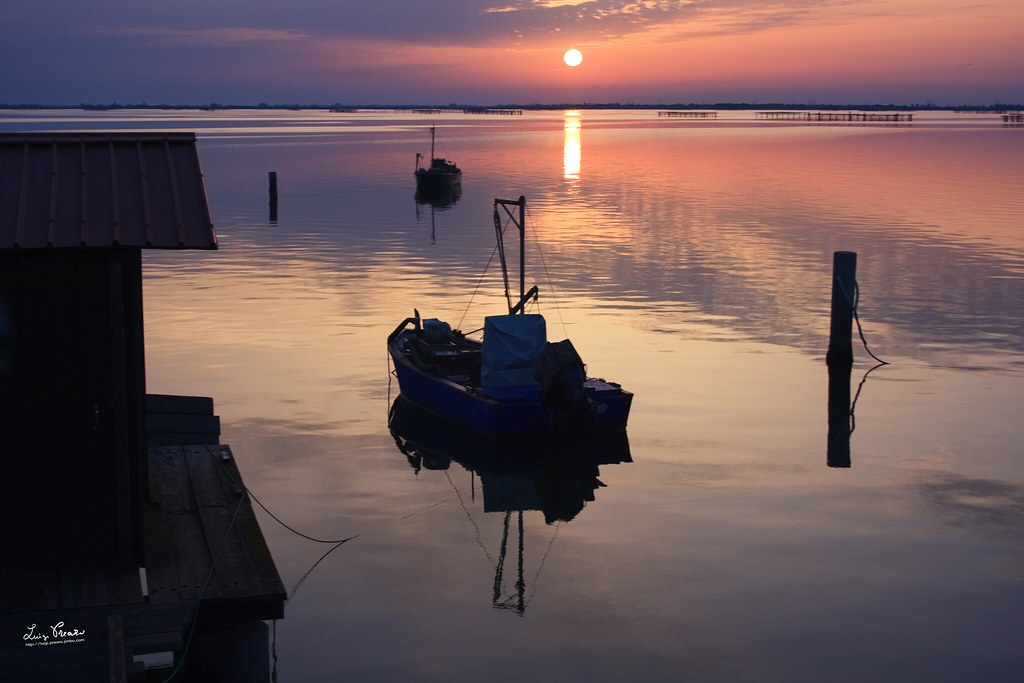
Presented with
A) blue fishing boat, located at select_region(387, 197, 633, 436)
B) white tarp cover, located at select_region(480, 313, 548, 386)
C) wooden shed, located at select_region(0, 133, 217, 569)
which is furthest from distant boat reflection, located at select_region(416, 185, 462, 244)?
wooden shed, located at select_region(0, 133, 217, 569)

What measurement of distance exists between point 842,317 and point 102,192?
1987 centimetres

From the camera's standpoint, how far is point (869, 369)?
93.0 ft

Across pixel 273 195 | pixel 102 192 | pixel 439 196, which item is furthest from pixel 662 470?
pixel 439 196

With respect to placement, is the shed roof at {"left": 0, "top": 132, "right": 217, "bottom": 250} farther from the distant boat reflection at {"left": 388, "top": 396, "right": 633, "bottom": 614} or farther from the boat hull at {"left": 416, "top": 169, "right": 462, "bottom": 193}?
the boat hull at {"left": 416, "top": 169, "right": 462, "bottom": 193}

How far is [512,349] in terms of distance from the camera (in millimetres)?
23422

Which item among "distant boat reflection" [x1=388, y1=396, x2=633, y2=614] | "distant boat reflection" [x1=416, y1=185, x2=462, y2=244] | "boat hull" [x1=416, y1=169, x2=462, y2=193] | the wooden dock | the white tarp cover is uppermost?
"boat hull" [x1=416, y1=169, x2=462, y2=193]

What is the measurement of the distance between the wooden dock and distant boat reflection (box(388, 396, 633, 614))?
19.9 feet

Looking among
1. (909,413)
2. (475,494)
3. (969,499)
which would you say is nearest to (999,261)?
(909,413)

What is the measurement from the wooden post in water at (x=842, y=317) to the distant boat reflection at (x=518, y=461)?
781 centimetres

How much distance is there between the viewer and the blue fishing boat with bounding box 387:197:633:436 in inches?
877

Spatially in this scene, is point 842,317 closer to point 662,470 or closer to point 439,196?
point 662,470

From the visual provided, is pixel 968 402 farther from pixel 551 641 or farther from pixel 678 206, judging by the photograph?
pixel 678 206

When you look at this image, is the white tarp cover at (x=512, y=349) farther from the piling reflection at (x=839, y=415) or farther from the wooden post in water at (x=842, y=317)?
the wooden post in water at (x=842, y=317)

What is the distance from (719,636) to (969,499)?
285 inches
